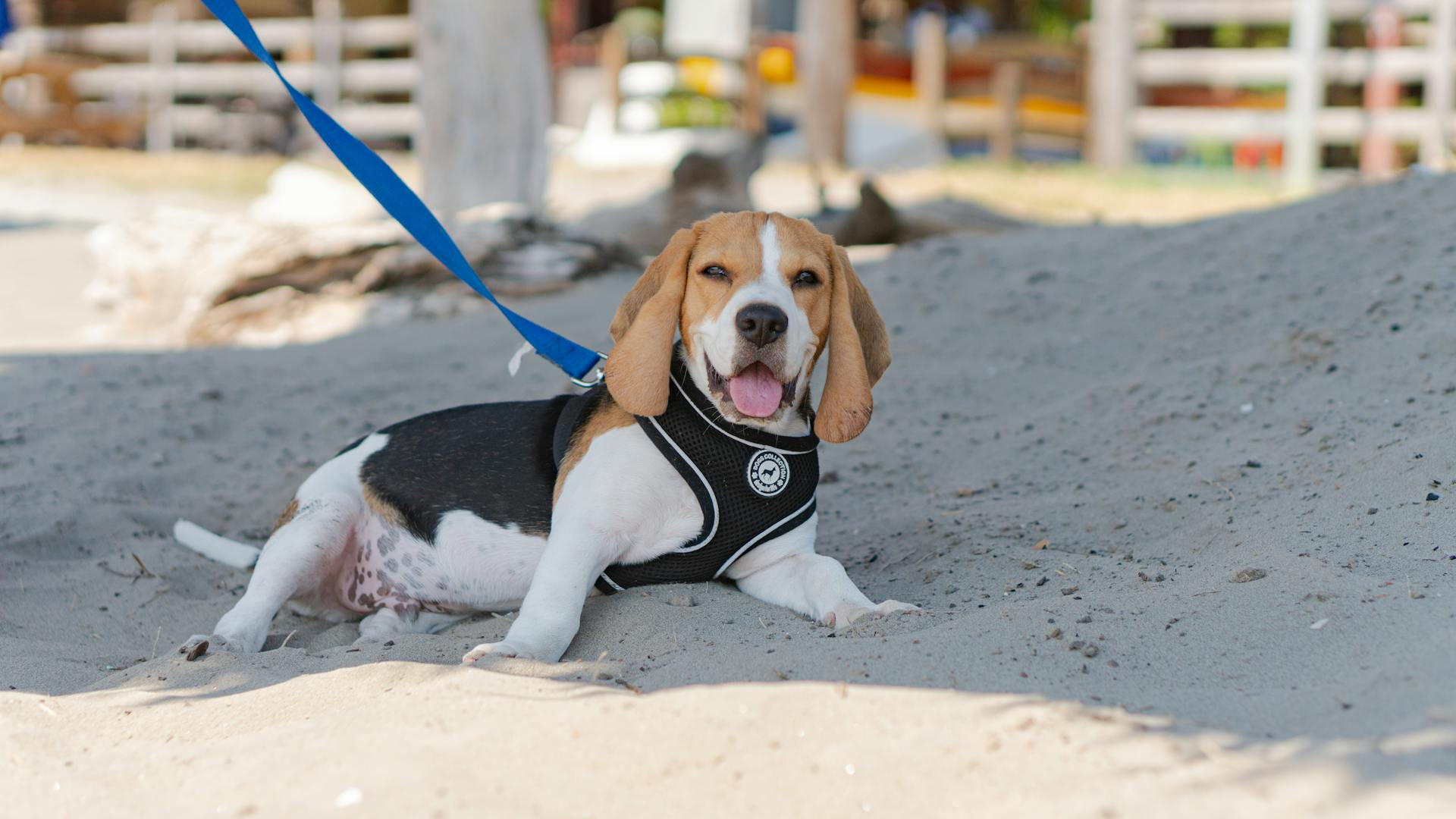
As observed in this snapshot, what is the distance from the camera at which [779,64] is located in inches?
894

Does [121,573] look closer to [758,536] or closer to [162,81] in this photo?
[758,536]

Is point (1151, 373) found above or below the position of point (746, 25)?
below

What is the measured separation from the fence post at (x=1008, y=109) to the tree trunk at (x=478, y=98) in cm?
928

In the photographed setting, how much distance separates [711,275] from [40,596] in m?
2.54

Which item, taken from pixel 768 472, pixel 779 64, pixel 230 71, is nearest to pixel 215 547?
pixel 768 472

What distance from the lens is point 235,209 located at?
53.0 ft

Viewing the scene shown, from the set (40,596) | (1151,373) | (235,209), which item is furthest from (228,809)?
(235,209)

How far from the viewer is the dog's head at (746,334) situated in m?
3.78

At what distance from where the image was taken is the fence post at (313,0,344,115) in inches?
861

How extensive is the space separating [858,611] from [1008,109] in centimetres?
1616

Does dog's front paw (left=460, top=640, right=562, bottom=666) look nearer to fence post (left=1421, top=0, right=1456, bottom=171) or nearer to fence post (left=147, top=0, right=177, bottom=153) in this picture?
fence post (left=1421, top=0, right=1456, bottom=171)

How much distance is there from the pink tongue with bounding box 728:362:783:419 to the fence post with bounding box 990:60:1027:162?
618 inches

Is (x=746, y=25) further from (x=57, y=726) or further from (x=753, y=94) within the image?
(x=57, y=726)

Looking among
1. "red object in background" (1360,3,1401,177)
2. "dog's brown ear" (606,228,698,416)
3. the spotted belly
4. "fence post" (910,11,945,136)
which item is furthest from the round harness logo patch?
"fence post" (910,11,945,136)
